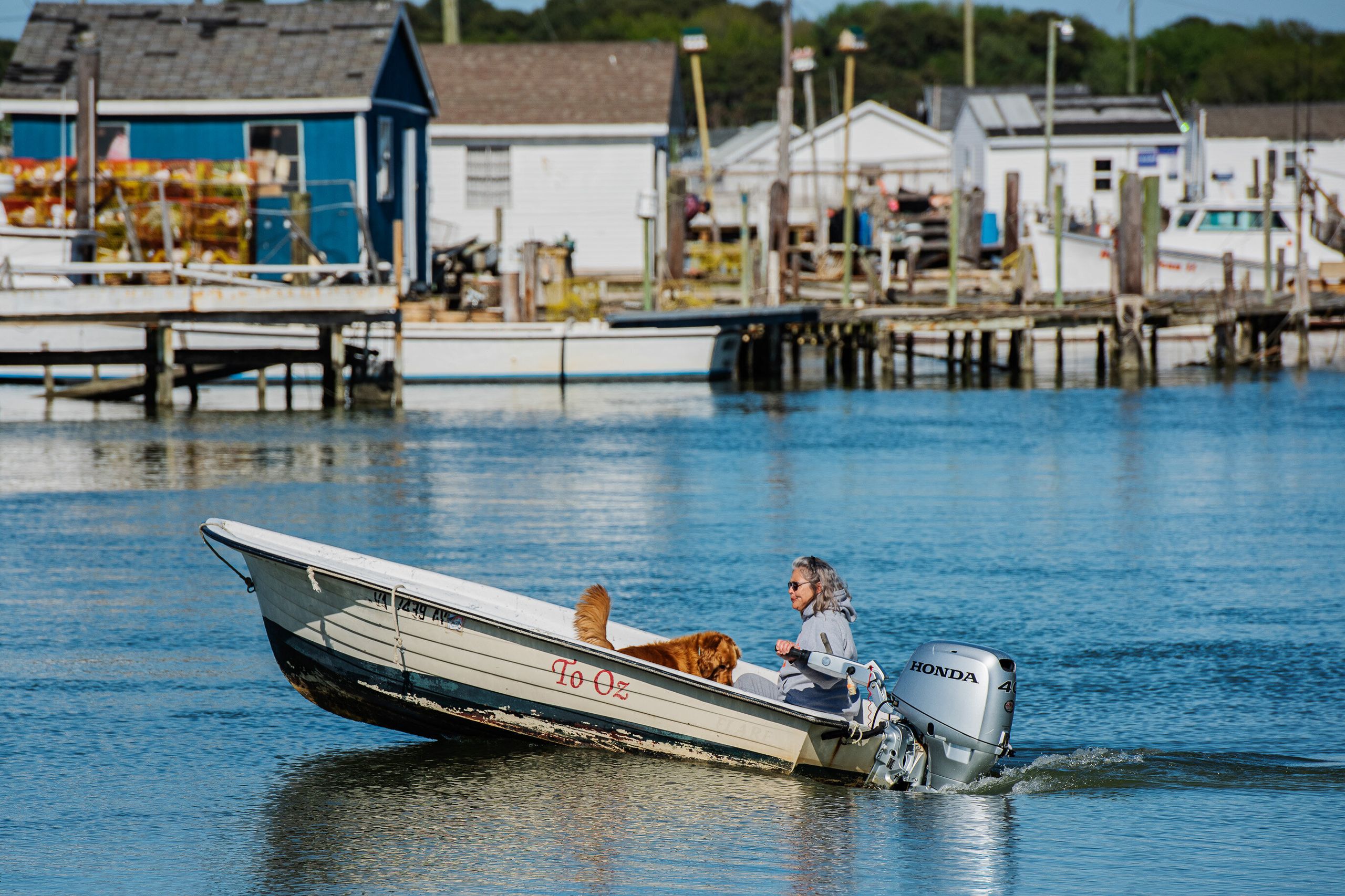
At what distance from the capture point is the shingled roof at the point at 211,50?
31.1 m

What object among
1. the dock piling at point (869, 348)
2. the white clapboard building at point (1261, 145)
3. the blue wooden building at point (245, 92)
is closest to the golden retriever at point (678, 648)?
the blue wooden building at point (245, 92)

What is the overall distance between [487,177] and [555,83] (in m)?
2.90

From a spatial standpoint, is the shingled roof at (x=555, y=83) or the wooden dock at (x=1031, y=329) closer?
the wooden dock at (x=1031, y=329)

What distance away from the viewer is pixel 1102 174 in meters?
57.7

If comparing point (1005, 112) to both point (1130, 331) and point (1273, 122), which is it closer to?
point (1273, 122)

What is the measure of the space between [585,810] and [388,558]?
6.77 m

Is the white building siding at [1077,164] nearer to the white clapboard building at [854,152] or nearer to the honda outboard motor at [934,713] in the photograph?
the white clapboard building at [854,152]

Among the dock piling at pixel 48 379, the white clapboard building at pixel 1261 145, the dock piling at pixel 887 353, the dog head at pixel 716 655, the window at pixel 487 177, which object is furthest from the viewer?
the white clapboard building at pixel 1261 145

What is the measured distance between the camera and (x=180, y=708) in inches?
395

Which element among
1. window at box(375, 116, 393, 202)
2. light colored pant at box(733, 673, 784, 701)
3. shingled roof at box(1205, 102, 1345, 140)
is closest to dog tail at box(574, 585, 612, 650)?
light colored pant at box(733, 673, 784, 701)

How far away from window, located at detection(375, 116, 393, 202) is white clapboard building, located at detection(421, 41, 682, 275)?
734cm

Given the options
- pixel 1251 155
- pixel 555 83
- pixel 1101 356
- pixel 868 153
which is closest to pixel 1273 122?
pixel 1251 155

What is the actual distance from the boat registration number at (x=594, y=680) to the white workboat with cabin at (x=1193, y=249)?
34916 millimetres

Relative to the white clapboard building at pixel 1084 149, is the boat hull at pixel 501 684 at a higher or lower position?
lower
